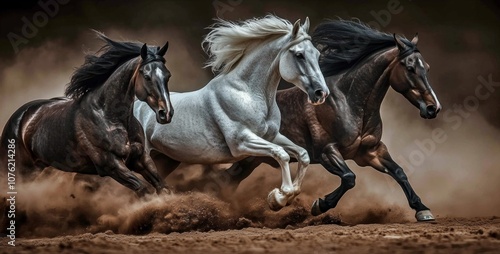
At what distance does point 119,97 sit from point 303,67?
139 centimetres

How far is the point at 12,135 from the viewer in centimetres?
764

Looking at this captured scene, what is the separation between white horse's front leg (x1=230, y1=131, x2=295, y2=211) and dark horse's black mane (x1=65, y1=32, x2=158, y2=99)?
1.09 meters

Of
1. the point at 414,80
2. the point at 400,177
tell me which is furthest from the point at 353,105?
the point at 400,177

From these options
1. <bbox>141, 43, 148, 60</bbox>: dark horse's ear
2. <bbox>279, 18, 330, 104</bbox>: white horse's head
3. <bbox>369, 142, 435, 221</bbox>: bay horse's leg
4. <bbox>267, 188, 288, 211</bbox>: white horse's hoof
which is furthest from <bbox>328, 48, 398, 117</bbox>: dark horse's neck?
<bbox>141, 43, 148, 60</bbox>: dark horse's ear

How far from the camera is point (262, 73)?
293 inches

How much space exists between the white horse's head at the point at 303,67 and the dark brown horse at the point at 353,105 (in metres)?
0.68

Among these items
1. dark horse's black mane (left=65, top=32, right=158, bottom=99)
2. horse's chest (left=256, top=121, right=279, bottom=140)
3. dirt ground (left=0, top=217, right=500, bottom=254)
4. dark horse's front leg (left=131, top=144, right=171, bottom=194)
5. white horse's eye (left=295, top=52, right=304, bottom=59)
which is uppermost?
white horse's eye (left=295, top=52, right=304, bottom=59)

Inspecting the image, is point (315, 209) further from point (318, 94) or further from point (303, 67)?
point (303, 67)

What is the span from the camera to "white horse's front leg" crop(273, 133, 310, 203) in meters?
7.16

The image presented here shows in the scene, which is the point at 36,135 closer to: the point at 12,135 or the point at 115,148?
the point at 12,135

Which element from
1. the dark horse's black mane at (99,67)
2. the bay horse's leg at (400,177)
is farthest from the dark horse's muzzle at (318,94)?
the dark horse's black mane at (99,67)

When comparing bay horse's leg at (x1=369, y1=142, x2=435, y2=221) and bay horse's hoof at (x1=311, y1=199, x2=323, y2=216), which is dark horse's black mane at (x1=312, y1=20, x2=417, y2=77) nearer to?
bay horse's leg at (x1=369, y1=142, x2=435, y2=221)

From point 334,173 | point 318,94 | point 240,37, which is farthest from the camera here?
point 334,173

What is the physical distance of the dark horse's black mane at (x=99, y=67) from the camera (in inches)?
290
